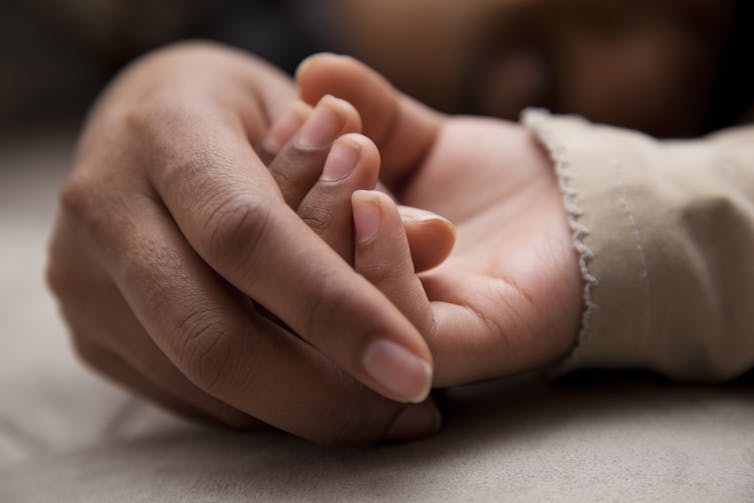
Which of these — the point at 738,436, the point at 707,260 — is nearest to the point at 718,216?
the point at 707,260

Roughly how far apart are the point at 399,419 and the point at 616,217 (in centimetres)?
22

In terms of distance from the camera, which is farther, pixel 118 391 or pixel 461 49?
pixel 461 49

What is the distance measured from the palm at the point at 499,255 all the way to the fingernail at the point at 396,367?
70 mm

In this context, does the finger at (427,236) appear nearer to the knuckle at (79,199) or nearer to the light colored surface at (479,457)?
the light colored surface at (479,457)

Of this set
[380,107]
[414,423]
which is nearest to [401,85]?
[380,107]

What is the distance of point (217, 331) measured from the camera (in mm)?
453

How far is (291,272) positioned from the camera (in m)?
0.41

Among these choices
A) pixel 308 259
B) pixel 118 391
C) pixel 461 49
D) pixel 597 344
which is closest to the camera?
pixel 308 259

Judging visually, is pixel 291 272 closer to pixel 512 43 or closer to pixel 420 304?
pixel 420 304

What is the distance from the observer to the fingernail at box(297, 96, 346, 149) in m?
0.50

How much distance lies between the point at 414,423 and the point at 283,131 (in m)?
0.25

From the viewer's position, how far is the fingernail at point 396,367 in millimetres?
391

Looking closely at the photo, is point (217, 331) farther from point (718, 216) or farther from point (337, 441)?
point (718, 216)

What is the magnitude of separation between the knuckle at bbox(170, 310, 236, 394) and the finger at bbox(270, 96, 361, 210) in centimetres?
10
